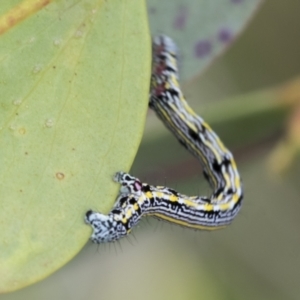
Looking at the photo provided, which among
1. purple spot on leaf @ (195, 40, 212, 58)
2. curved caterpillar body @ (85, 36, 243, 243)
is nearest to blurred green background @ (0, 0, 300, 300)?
curved caterpillar body @ (85, 36, 243, 243)

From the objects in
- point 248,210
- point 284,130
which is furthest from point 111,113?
point 248,210

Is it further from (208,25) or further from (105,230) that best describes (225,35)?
(105,230)

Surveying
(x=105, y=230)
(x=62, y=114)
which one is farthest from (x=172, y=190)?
(x=62, y=114)

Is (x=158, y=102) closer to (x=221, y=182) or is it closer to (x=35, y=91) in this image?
(x=221, y=182)

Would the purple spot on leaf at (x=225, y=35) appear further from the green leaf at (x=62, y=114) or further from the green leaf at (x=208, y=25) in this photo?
the green leaf at (x=62, y=114)

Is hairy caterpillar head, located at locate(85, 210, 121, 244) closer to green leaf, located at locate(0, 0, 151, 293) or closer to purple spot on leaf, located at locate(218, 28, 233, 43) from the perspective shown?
green leaf, located at locate(0, 0, 151, 293)

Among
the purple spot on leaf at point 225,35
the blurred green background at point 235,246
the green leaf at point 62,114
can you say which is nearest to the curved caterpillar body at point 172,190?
the purple spot on leaf at point 225,35
